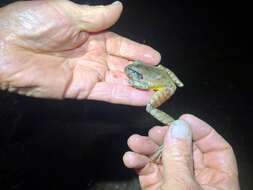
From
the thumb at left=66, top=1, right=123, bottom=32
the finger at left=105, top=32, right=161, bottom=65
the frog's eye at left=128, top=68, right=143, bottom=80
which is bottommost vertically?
the frog's eye at left=128, top=68, right=143, bottom=80

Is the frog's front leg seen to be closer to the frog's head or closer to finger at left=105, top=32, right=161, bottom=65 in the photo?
the frog's head

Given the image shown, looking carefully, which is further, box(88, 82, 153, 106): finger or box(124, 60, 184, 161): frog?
box(124, 60, 184, 161): frog

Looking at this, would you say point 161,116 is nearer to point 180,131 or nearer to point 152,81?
point 152,81

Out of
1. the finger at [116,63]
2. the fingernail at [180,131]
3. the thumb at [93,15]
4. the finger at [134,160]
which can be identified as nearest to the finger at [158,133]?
the finger at [134,160]

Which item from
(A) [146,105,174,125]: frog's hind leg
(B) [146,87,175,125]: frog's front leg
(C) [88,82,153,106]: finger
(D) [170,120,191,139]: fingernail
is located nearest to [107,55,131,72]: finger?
(C) [88,82,153,106]: finger

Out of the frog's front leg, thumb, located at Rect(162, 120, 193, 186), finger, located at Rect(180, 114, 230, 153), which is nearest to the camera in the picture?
thumb, located at Rect(162, 120, 193, 186)

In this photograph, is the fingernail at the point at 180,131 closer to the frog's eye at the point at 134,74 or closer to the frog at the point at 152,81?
the frog at the point at 152,81
